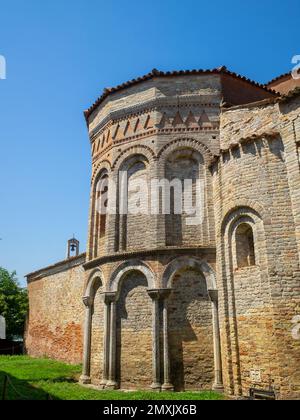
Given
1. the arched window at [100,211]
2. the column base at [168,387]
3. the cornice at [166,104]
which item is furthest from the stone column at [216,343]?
the cornice at [166,104]

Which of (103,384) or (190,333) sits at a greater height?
(190,333)

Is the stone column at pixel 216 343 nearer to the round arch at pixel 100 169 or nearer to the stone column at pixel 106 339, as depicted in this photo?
the stone column at pixel 106 339

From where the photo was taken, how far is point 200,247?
11.6m

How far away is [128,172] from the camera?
13688 mm

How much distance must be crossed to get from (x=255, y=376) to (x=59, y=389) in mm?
5905

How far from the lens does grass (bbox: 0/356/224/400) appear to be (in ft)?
31.6

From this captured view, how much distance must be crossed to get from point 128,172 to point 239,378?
7765mm

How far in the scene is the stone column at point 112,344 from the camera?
37.1 feet

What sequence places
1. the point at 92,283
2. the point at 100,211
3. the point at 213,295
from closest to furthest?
the point at 213,295 < the point at 92,283 < the point at 100,211

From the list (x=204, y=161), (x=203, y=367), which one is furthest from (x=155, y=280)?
(x=204, y=161)

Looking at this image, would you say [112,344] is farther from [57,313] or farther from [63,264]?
[63,264]

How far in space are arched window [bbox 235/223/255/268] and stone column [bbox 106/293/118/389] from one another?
14.3 feet

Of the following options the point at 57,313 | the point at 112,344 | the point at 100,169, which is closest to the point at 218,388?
the point at 112,344
